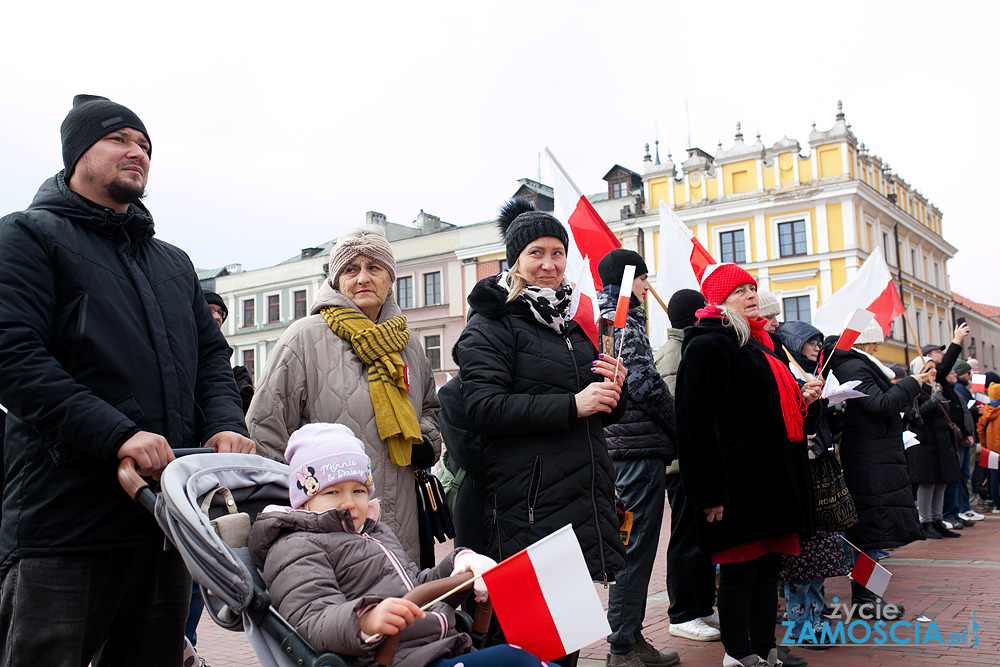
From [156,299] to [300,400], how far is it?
3.06 ft

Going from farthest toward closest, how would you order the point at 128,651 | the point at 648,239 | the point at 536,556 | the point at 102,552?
the point at 648,239 → the point at 128,651 → the point at 102,552 → the point at 536,556

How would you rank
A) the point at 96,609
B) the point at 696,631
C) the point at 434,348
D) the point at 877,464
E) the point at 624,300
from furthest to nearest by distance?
the point at 434,348, the point at 877,464, the point at 696,631, the point at 624,300, the point at 96,609

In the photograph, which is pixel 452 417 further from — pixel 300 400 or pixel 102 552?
pixel 102 552

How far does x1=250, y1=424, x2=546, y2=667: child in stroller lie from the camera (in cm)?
221

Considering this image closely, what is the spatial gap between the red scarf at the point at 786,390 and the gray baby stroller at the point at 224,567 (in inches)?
90.3

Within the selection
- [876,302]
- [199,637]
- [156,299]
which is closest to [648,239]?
[876,302]

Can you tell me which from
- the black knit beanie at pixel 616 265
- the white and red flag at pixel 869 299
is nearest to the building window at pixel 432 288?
the white and red flag at pixel 869 299

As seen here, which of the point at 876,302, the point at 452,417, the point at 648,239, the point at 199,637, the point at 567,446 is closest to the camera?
the point at 567,446

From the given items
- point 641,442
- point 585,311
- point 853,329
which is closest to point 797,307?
point 853,329

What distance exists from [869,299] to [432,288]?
3665 cm

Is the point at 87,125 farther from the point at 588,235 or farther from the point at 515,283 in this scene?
the point at 588,235

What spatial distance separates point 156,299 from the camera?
296cm

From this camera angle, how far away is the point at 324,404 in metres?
3.69

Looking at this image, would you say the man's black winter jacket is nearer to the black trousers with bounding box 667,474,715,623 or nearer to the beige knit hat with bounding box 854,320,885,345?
the black trousers with bounding box 667,474,715,623
